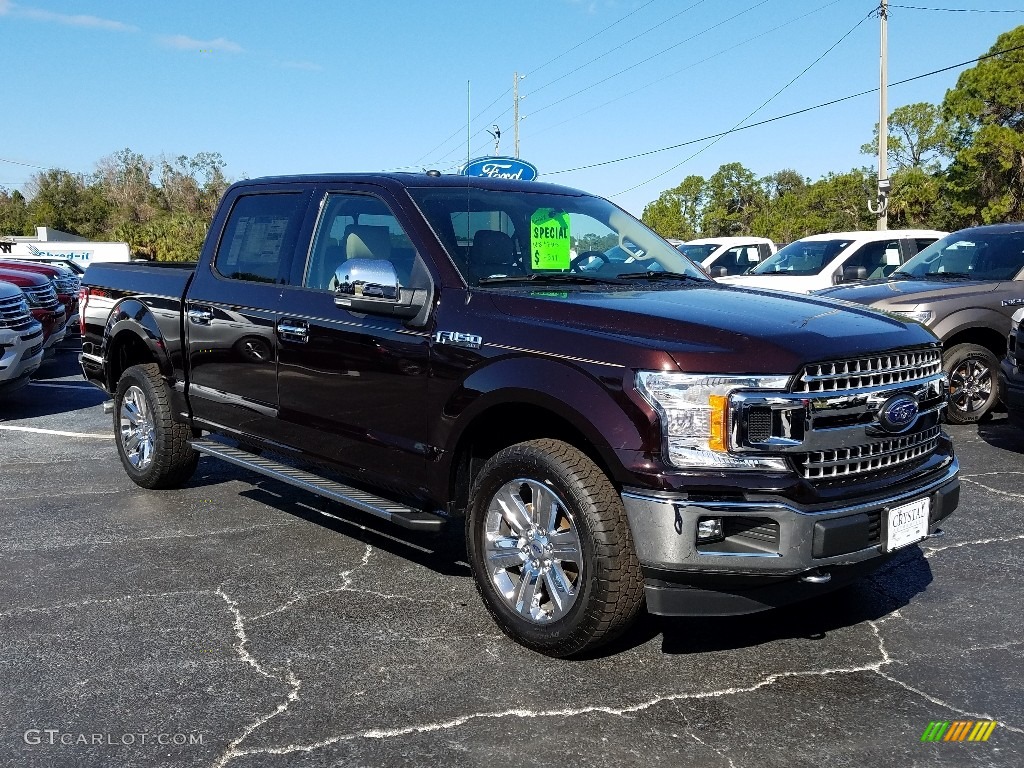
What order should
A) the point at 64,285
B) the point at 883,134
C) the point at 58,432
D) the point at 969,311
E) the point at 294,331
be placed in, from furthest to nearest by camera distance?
the point at 883,134, the point at 64,285, the point at 58,432, the point at 969,311, the point at 294,331

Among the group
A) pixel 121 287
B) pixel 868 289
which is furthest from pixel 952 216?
pixel 121 287

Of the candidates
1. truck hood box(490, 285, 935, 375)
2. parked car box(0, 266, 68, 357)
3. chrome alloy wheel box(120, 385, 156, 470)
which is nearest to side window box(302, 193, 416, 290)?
truck hood box(490, 285, 935, 375)

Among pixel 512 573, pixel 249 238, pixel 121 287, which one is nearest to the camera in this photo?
pixel 512 573

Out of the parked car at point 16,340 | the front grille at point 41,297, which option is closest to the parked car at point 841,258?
the parked car at point 16,340

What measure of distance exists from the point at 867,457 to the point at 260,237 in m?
3.56

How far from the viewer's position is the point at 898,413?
3746mm

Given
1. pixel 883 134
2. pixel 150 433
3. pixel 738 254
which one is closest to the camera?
pixel 150 433

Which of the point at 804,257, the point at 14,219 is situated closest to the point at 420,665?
the point at 804,257

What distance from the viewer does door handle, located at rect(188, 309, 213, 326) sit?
229 inches

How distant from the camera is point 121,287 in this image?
6.78 metres

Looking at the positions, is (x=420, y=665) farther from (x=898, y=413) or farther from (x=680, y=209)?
(x=680, y=209)

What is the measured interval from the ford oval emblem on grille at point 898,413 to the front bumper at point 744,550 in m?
0.31

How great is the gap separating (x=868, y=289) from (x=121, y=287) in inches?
261

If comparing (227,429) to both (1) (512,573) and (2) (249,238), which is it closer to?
(2) (249,238)
